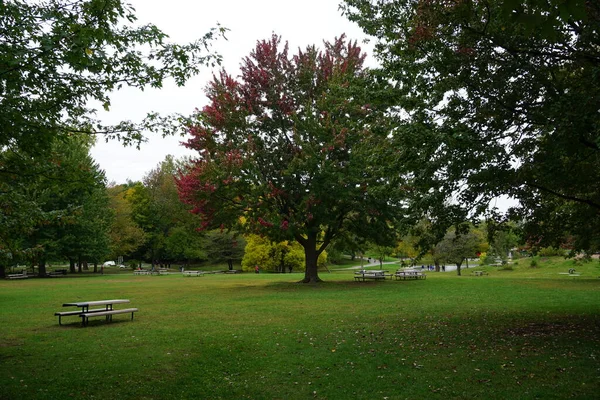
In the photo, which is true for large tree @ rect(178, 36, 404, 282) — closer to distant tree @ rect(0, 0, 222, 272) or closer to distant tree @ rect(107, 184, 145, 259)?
distant tree @ rect(0, 0, 222, 272)

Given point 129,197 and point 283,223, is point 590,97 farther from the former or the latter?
point 129,197

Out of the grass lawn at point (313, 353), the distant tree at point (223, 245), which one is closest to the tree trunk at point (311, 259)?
the grass lawn at point (313, 353)

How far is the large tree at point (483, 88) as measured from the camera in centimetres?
866

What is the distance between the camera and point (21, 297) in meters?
21.5

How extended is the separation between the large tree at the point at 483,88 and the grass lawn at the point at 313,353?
326cm

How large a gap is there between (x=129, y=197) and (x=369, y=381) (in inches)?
2498

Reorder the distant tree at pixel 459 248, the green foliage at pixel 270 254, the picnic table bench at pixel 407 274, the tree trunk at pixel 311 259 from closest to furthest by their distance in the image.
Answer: the tree trunk at pixel 311 259 → the picnic table bench at pixel 407 274 → the distant tree at pixel 459 248 → the green foliage at pixel 270 254

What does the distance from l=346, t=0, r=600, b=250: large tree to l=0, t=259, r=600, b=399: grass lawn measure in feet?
10.7

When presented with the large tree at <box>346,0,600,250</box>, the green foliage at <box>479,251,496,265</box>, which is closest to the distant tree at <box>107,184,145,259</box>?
the green foliage at <box>479,251,496,265</box>

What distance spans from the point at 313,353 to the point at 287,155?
17452 millimetres

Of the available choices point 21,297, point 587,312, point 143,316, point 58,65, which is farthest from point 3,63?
Result: point 21,297

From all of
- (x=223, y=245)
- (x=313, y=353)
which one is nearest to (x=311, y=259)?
(x=313, y=353)

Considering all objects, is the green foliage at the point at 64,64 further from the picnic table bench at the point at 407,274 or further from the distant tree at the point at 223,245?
the distant tree at the point at 223,245

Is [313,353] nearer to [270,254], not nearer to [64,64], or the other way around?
[64,64]
